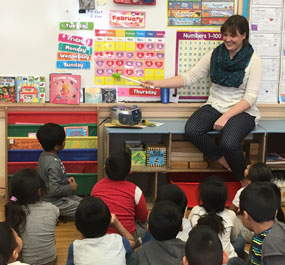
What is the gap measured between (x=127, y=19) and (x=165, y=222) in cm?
221

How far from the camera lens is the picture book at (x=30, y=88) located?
11.6 ft

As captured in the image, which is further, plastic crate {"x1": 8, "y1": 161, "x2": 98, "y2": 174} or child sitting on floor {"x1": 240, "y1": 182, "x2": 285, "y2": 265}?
plastic crate {"x1": 8, "y1": 161, "x2": 98, "y2": 174}

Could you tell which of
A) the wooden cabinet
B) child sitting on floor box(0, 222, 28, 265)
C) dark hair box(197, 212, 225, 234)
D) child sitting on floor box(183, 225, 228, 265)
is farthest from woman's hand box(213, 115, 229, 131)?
child sitting on floor box(0, 222, 28, 265)

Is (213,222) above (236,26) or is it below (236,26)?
below

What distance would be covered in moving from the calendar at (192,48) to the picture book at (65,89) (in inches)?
33.2

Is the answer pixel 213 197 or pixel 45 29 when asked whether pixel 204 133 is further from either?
pixel 45 29

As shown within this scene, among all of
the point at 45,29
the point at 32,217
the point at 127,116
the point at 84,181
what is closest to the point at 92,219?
the point at 32,217

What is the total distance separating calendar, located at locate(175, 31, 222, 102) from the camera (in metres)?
3.66

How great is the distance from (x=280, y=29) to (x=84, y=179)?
2054mm

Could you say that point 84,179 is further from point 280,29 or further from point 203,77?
point 280,29

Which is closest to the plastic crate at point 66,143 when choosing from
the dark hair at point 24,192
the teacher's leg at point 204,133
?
the teacher's leg at point 204,133

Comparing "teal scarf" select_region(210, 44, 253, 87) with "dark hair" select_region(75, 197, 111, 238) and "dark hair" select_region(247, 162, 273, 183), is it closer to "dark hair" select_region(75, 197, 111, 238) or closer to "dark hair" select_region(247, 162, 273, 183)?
"dark hair" select_region(247, 162, 273, 183)

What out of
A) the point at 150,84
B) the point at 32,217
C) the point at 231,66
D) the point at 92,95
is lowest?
the point at 32,217

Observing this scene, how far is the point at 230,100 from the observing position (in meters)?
3.42
